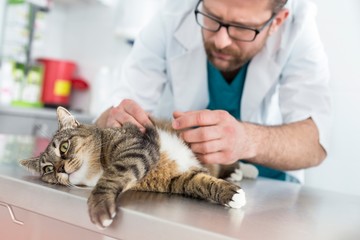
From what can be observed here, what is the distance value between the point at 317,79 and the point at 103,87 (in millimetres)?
1500

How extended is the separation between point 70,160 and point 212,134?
30 cm

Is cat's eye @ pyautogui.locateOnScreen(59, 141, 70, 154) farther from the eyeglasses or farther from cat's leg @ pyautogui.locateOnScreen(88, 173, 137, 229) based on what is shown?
the eyeglasses

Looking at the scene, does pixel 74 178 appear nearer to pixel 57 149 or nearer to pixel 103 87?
pixel 57 149

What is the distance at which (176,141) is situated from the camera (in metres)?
0.93

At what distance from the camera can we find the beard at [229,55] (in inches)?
49.5

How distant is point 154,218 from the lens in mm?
542

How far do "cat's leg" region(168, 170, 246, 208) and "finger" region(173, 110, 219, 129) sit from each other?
4.0 inches

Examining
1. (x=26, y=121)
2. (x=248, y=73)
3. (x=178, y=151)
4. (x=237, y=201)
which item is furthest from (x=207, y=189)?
(x=26, y=121)

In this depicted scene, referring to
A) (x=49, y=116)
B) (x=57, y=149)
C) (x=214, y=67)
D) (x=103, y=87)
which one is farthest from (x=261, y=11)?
(x=103, y=87)

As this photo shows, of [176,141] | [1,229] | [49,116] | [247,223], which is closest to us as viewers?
[247,223]

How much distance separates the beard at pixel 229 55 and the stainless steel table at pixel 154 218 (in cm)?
59

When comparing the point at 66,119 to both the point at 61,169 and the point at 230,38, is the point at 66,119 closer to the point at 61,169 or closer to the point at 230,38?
the point at 61,169

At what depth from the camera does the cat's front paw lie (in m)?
0.55

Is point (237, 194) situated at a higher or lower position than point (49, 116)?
higher
